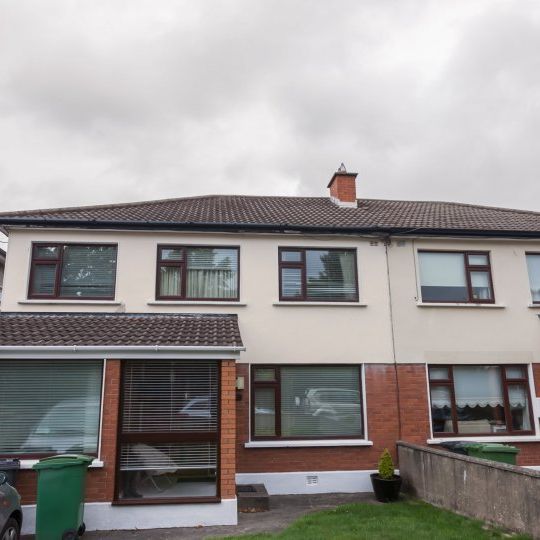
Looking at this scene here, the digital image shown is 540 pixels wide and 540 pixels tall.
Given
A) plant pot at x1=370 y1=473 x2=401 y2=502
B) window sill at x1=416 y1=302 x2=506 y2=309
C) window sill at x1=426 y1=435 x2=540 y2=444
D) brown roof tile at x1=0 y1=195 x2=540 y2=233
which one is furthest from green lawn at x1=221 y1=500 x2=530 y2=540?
brown roof tile at x1=0 y1=195 x2=540 y2=233

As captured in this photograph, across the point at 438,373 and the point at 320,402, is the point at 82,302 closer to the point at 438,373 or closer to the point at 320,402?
the point at 320,402

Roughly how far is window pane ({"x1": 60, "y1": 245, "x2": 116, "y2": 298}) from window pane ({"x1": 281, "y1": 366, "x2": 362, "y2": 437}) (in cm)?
414

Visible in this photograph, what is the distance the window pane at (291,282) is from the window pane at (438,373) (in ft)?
10.6

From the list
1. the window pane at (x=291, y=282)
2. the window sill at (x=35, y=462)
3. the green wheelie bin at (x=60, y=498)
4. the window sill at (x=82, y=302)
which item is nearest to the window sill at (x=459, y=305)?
the window pane at (x=291, y=282)

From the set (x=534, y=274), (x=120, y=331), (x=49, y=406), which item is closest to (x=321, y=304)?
(x=120, y=331)

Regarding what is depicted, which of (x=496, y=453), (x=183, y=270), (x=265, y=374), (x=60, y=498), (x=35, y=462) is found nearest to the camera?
(x=60, y=498)

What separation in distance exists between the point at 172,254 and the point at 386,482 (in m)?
6.15

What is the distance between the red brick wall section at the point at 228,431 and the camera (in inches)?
313

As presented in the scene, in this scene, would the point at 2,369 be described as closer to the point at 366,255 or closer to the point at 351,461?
the point at 351,461

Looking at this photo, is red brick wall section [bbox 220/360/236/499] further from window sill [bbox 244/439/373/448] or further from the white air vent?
the white air vent

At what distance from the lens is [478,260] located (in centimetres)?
1155

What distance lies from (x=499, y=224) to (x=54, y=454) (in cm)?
1039

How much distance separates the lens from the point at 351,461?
10070mm

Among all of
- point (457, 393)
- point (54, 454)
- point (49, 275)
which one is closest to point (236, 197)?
point (49, 275)
